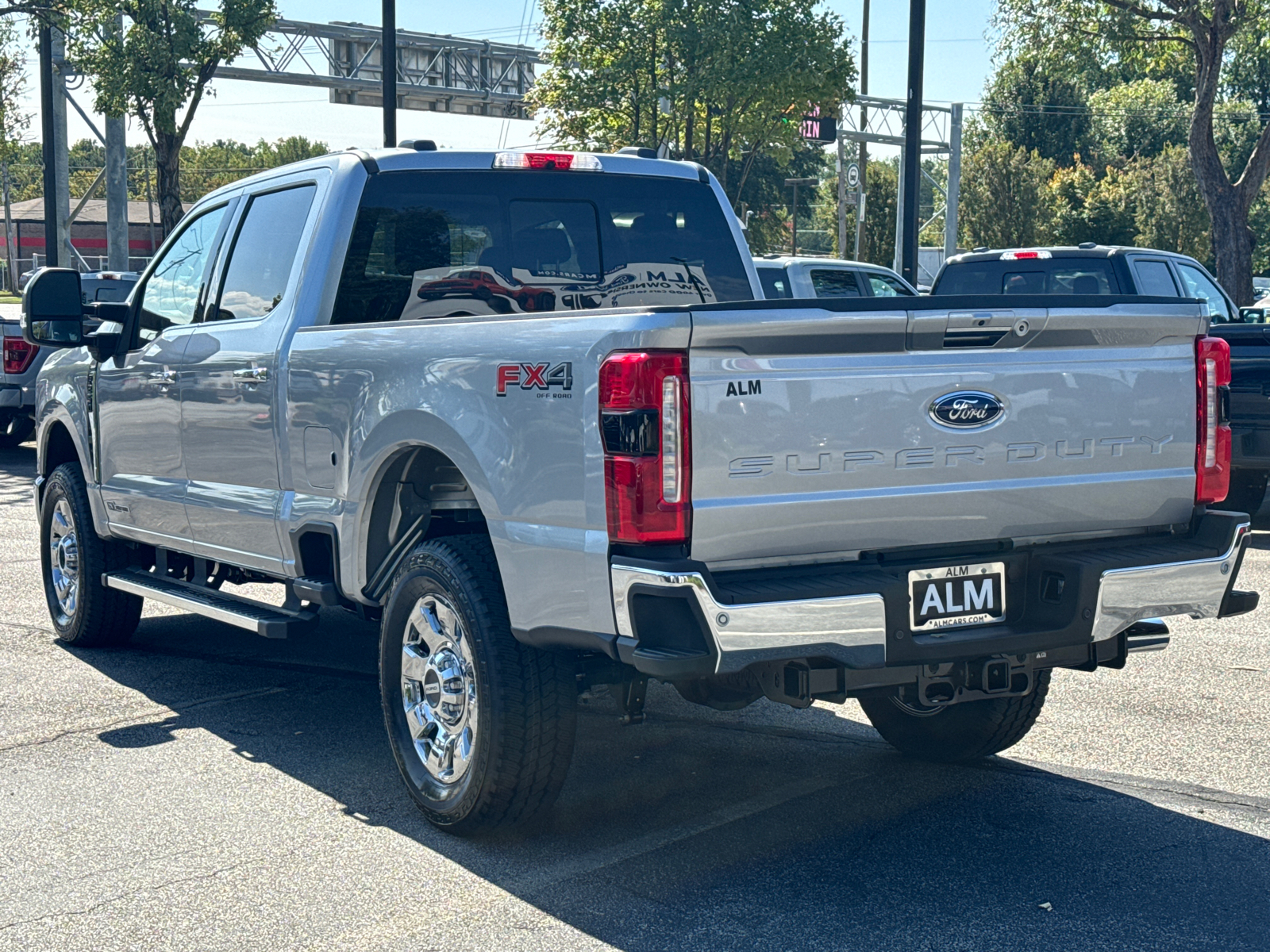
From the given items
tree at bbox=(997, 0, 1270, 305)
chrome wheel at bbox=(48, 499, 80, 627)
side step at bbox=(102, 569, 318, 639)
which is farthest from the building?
side step at bbox=(102, 569, 318, 639)

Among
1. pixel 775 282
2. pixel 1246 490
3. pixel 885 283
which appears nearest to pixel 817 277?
pixel 775 282

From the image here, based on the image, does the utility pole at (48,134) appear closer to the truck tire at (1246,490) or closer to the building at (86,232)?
the truck tire at (1246,490)

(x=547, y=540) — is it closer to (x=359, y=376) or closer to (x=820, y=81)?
(x=359, y=376)

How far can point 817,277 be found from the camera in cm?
1677

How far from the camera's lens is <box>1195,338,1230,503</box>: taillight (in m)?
4.54

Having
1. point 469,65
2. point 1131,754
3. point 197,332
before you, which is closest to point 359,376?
point 197,332

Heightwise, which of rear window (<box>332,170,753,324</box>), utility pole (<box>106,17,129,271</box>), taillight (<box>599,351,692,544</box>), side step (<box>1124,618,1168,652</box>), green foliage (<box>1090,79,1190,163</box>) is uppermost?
green foliage (<box>1090,79,1190,163</box>)

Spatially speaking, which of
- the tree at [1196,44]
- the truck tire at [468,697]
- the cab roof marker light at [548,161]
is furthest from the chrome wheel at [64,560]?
the tree at [1196,44]

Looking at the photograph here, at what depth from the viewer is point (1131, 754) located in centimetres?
544

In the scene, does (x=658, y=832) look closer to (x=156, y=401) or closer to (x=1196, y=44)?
(x=156, y=401)

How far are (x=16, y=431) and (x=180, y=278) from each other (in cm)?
1260

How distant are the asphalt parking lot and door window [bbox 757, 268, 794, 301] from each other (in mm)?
9960

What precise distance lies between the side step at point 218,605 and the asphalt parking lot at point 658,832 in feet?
1.44

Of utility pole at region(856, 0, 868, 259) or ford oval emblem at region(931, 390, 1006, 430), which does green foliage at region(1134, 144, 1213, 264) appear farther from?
ford oval emblem at region(931, 390, 1006, 430)
